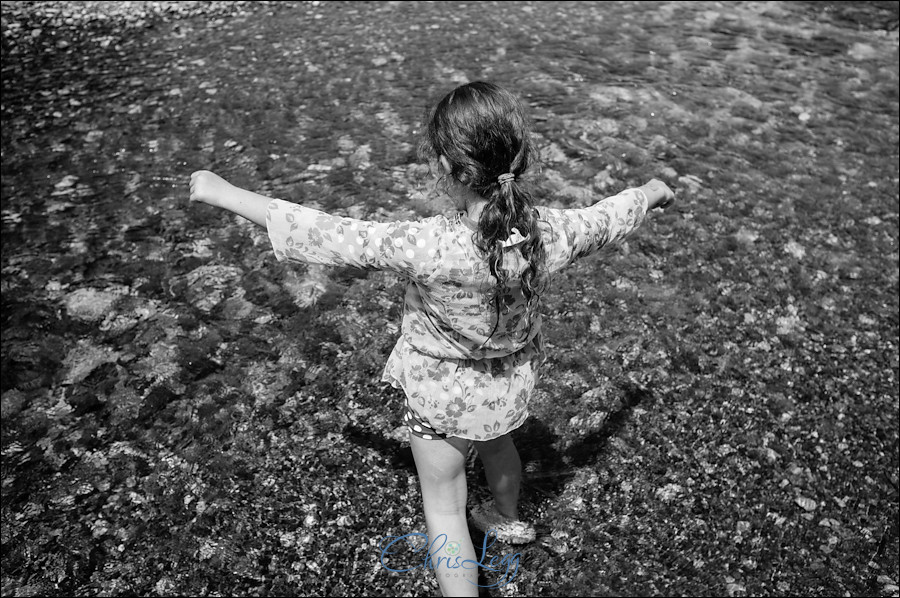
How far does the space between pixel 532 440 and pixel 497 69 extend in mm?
5257

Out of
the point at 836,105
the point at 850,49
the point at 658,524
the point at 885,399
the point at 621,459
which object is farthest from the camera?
the point at 850,49

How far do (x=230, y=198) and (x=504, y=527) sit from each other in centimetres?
222

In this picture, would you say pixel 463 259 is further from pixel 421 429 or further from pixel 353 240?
pixel 421 429

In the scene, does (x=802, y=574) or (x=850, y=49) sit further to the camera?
(x=850, y=49)

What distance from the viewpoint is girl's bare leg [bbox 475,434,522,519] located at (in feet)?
11.8

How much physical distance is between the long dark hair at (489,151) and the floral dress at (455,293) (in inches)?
3.0

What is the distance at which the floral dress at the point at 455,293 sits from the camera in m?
2.74

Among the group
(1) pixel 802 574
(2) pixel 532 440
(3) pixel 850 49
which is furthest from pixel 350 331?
(3) pixel 850 49

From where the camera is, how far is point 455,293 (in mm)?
2852

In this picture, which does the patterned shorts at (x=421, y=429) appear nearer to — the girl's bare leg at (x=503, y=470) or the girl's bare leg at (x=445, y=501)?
the girl's bare leg at (x=445, y=501)

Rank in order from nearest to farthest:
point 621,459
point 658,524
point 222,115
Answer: point 658,524 < point 621,459 < point 222,115

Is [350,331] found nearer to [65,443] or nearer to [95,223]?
[65,443]

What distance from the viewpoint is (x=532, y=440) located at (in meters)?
4.43

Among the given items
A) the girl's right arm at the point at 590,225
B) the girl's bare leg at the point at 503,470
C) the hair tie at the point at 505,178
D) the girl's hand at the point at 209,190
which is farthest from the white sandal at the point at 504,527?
the girl's hand at the point at 209,190
